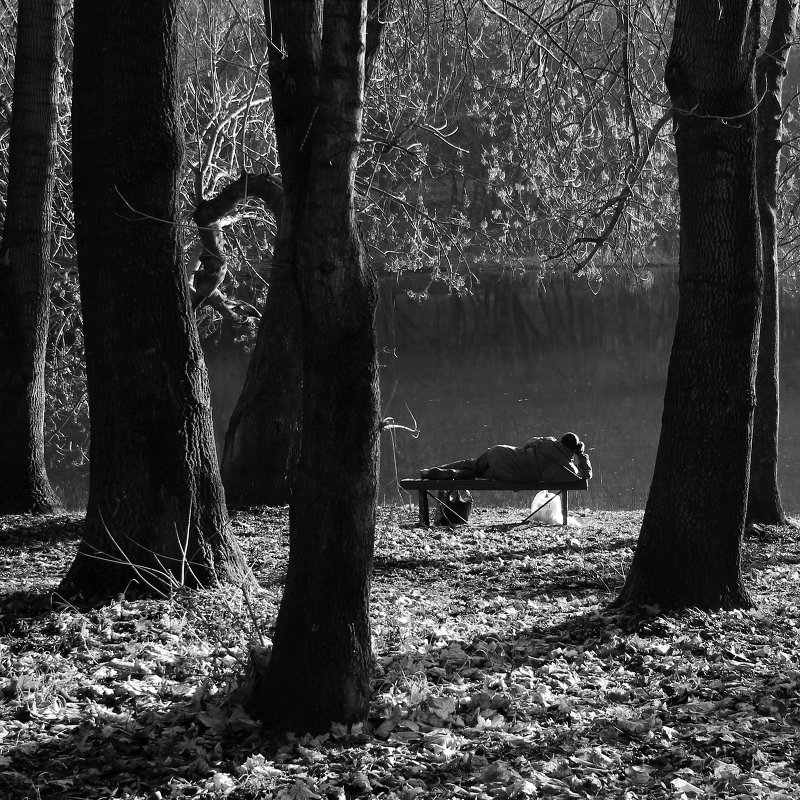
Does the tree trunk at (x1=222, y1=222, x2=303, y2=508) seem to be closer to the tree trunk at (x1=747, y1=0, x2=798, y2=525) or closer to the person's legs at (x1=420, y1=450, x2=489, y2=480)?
the person's legs at (x1=420, y1=450, x2=489, y2=480)

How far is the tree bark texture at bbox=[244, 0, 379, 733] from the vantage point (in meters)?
3.52

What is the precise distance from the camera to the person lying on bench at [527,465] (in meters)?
9.91

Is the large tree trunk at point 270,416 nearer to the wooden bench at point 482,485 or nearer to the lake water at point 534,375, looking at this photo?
the wooden bench at point 482,485

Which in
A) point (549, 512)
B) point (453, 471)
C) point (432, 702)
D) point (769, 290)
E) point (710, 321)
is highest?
point (769, 290)

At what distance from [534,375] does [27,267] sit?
19.7 m

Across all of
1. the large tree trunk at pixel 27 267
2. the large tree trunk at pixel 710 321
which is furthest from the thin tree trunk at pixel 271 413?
the large tree trunk at pixel 710 321

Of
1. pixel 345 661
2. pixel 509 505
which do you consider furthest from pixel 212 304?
pixel 345 661

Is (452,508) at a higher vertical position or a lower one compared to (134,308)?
lower

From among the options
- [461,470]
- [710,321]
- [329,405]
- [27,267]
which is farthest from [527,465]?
[329,405]

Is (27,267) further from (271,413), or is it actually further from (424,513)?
(424,513)

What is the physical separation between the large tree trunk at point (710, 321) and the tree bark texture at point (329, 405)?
252cm

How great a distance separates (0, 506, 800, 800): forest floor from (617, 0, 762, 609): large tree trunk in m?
0.37

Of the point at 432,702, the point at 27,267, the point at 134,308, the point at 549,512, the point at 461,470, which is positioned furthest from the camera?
the point at 549,512

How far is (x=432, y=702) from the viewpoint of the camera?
405 centimetres
